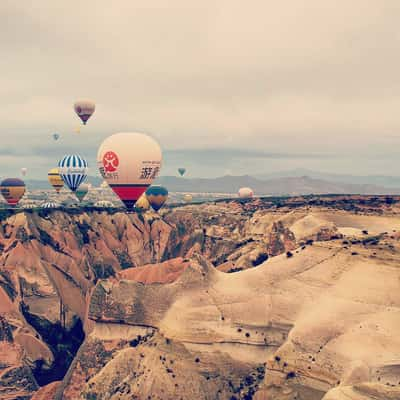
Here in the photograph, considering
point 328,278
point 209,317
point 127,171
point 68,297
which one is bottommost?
point 68,297

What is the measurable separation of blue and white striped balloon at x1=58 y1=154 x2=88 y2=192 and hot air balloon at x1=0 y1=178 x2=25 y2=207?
12.3m

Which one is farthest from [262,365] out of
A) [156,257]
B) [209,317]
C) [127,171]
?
[156,257]

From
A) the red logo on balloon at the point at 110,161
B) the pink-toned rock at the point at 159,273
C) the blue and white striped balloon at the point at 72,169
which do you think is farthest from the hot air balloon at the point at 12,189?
the pink-toned rock at the point at 159,273

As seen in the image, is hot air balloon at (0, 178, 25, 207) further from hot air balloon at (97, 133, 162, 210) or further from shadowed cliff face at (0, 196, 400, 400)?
shadowed cliff face at (0, 196, 400, 400)

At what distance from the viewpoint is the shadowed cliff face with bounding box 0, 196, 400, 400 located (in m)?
39.0

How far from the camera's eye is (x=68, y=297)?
70.5 metres

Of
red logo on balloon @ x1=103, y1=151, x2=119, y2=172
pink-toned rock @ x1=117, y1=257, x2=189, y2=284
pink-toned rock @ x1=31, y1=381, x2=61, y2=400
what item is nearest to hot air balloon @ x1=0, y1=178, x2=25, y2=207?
red logo on balloon @ x1=103, y1=151, x2=119, y2=172

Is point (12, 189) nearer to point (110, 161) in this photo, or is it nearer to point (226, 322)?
point (110, 161)

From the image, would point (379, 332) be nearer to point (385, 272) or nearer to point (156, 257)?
point (385, 272)

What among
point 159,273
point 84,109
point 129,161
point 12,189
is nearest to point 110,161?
point 129,161

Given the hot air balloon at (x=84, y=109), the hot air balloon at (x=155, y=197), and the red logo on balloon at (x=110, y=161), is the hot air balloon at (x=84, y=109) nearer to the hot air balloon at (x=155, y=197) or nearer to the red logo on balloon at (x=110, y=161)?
the hot air balloon at (x=155, y=197)

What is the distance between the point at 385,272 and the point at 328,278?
191 inches

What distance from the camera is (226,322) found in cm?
4456

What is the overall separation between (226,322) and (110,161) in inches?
1778
